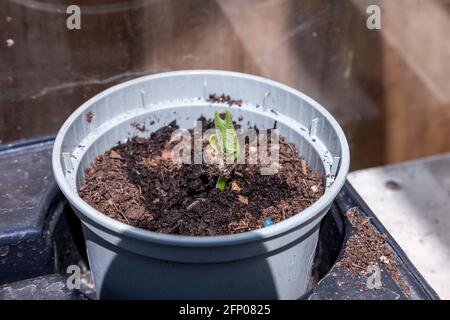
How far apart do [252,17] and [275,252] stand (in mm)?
732

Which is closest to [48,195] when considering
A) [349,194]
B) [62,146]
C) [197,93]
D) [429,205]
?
[62,146]

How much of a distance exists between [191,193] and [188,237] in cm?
21

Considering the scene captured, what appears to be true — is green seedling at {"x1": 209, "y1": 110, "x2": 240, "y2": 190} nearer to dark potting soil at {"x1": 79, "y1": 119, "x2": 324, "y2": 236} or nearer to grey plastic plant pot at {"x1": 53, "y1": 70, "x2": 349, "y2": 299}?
dark potting soil at {"x1": 79, "y1": 119, "x2": 324, "y2": 236}

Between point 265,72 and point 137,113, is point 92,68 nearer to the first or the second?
point 137,113

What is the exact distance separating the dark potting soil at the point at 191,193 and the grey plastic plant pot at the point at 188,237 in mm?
39

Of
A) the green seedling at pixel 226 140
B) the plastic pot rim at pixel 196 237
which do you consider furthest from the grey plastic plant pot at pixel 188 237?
the green seedling at pixel 226 140

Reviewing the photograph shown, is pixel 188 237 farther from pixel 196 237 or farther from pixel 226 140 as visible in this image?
pixel 226 140

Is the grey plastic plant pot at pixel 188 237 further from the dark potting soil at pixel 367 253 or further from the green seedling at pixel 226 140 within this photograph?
the green seedling at pixel 226 140

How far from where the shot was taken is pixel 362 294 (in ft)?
3.25

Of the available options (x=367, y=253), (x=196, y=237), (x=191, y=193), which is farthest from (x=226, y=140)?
(x=367, y=253)

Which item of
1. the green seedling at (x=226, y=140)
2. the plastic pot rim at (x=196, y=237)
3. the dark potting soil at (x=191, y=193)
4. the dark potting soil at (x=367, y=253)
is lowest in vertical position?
the dark potting soil at (x=367, y=253)

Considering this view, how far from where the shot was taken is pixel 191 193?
1.06 metres

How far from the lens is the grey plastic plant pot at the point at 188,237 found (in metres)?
0.90

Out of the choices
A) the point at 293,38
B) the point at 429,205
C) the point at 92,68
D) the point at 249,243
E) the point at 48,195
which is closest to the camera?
the point at 249,243
